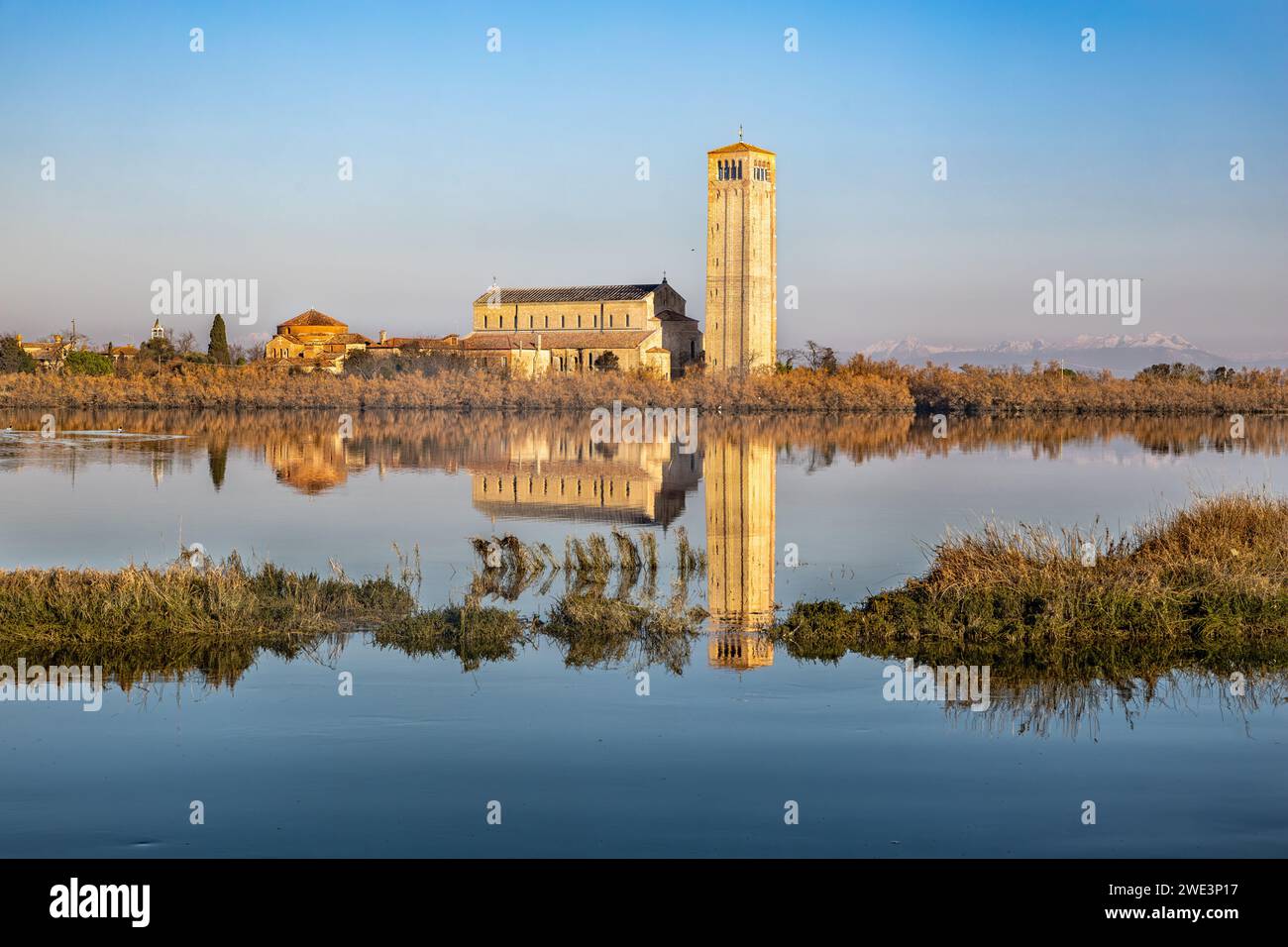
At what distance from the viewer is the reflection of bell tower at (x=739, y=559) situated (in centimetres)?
1030

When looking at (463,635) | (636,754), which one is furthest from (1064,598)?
(463,635)

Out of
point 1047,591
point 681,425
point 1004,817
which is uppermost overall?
point 681,425

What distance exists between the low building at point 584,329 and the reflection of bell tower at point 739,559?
147 feet

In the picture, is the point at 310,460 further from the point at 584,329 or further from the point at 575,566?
the point at 584,329

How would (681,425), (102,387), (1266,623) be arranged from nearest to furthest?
(1266,623)
(681,425)
(102,387)

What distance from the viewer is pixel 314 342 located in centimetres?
9050

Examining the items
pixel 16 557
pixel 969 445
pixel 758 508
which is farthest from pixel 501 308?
pixel 16 557

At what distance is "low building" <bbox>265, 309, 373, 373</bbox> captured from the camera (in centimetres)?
7656

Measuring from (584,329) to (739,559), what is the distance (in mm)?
61618

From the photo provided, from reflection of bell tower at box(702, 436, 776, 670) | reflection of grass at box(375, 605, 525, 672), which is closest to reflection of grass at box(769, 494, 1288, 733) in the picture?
reflection of bell tower at box(702, 436, 776, 670)

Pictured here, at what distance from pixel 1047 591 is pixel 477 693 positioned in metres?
4.39

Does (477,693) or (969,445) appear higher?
(969,445)

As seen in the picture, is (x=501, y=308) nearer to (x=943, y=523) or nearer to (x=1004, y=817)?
(x=943, y=523)

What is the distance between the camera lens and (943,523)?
18219 mm
